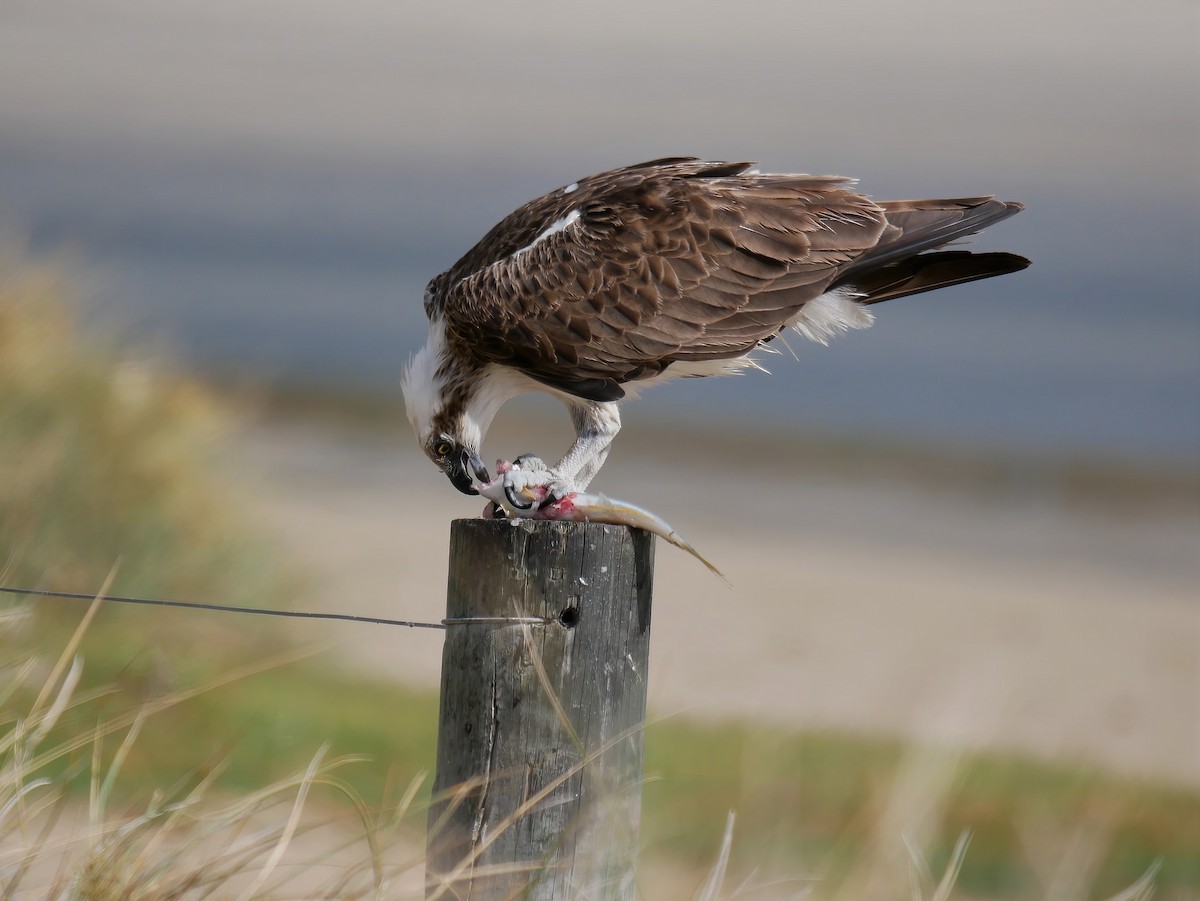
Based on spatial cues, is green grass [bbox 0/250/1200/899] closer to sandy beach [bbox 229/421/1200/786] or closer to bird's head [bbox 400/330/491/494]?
sandy beach [bbox 229/421/1200/786]

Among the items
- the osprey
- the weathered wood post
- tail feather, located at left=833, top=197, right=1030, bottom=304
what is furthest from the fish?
tail feather, located at left=833, top=197, right=1030, bottom=304

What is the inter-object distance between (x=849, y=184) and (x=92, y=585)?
511 cm

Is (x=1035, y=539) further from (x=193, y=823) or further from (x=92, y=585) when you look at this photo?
(x=193, y=823)

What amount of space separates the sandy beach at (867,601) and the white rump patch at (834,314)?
1485 millimetres

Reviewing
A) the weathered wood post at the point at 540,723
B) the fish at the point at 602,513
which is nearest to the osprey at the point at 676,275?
the fish at the point at 602,513

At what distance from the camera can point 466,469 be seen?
5.20 metres

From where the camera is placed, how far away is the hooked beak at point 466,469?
17.0 ft

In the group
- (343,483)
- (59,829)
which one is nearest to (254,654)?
(59,829)

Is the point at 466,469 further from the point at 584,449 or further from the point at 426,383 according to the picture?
the point at 584,449

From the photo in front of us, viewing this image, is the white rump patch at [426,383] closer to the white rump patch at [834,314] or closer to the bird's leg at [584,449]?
Result: the bird's leg at [584,449]

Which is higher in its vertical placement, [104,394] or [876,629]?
[104,394]

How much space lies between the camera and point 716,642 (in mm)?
11953

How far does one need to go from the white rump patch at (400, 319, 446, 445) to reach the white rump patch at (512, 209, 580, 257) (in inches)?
19.4

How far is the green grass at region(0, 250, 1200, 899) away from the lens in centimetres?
663
